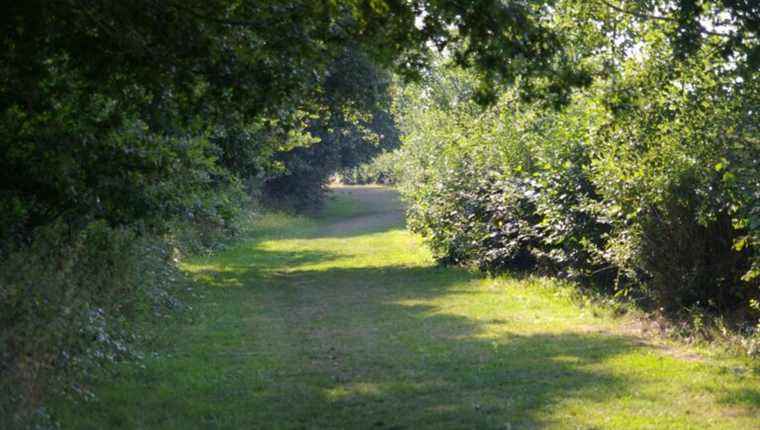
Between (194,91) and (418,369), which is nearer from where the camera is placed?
(194,91)

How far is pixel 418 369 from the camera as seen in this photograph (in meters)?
11.1

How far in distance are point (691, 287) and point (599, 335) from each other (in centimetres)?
135

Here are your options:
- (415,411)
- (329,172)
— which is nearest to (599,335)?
(415,411)

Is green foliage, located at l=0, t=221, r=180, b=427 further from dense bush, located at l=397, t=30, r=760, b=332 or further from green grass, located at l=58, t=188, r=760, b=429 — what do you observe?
dense bush, located at l=397, t=30, r=760, b=332

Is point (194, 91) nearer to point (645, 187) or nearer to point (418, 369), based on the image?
point (418, 369)

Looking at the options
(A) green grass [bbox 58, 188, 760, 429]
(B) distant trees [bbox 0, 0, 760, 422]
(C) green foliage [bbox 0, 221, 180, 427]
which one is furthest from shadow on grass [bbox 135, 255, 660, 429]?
(B) distant trees [bbox 0, 0, 760, 422]

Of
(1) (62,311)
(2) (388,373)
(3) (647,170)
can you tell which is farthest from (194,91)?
(3) (647,170)

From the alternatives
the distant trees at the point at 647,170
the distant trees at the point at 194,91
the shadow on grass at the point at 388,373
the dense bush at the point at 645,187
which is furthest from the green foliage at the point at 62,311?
the dense bush at the point at 645,187

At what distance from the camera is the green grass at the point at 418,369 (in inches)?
344

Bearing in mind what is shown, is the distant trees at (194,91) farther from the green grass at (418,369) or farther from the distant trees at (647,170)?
the green grass at (418,369)

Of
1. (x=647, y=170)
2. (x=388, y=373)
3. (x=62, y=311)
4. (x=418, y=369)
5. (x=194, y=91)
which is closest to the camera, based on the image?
(x=62, y=311)

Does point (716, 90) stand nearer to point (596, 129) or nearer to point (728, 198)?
point (728, 198)

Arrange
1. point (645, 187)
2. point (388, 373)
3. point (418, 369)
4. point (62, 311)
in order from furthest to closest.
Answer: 1. point (645, 187)
2. point (418, 369)
3. point (388, 373)
4. point (62, 311)

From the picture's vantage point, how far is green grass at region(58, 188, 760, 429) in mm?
8742
